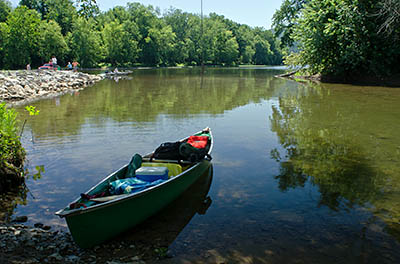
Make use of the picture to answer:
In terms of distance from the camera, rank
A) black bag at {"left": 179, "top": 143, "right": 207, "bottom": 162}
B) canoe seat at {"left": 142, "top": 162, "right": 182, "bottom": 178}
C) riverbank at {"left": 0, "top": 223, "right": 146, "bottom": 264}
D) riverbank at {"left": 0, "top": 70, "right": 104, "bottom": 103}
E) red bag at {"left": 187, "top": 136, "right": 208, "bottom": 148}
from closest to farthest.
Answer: riverbank at {"left": 0, "top": 223, "right": 146, "bottom": 264} < canoe seat at {"left": 142, "top": 162, "right": 182, "bottom": 178} < black bag at {"left": 179, "top": 143, "right": 207, "bottom": 162} < red bag at {"left": 187, "top": 136, "right": 208, "bottom": 148} < riverbank at {"left": 0, "top": 70, "right": 104, "bottom": 103}

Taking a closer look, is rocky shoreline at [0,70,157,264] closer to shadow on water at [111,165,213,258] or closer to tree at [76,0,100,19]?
shadow on water at [111,165,213,258]

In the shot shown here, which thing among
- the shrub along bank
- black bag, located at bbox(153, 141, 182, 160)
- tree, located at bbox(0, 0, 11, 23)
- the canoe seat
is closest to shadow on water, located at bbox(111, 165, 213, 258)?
the canoe seat

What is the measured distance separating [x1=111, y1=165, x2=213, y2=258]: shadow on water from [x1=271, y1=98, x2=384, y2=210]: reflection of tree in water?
202 cm

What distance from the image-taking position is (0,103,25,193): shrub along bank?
7.04 m

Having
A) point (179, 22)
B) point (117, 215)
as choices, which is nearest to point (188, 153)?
point (117, 215)

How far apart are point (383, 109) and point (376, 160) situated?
9841mm

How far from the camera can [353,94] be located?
2459cm

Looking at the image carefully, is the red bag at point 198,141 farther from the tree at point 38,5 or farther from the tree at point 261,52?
the tree at point 261,52

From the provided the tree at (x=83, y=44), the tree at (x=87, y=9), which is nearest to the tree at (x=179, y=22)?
the tree at (x=83, y=44)

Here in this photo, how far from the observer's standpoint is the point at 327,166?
29.9 ft

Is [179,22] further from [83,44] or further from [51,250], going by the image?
[51,250]

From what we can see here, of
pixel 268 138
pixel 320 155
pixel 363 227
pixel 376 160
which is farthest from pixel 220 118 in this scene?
pixel 363 227

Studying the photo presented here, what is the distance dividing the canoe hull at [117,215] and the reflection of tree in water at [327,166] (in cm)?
309

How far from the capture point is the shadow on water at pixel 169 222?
5441mm
